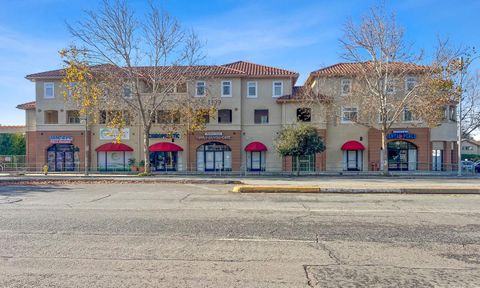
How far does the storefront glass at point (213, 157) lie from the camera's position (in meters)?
32.1

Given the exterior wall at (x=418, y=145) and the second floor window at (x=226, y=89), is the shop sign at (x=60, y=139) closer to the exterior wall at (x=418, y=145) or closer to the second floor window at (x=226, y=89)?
the second floor window at (x=226, y=89)

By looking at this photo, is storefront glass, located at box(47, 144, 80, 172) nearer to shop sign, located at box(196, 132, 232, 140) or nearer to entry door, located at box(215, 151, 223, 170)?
shop sign, located at box(196, 132, 232, 140)

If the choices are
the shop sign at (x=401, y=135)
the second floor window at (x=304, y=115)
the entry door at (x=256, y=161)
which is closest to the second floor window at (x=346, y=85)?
the second floor window at (x=304, y=115)

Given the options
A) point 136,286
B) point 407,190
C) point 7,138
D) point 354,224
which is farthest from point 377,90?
point 7,138

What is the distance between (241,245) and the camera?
18.9 feet

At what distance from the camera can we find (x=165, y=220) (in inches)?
309

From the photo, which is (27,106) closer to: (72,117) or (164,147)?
(72,117)

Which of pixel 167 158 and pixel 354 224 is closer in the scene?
pixel 354 224

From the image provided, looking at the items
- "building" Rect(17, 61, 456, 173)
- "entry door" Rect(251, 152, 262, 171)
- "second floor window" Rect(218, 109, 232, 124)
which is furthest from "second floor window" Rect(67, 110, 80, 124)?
"entry door" Rect(251, 152, 262, 171)

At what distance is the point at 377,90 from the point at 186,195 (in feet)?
63.6

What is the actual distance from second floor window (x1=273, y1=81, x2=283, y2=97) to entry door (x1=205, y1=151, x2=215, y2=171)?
338 inches

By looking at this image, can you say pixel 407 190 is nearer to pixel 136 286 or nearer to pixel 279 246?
pixel 279 246

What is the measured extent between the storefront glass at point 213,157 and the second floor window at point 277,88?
279 inches

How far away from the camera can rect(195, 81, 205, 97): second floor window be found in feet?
99.2
